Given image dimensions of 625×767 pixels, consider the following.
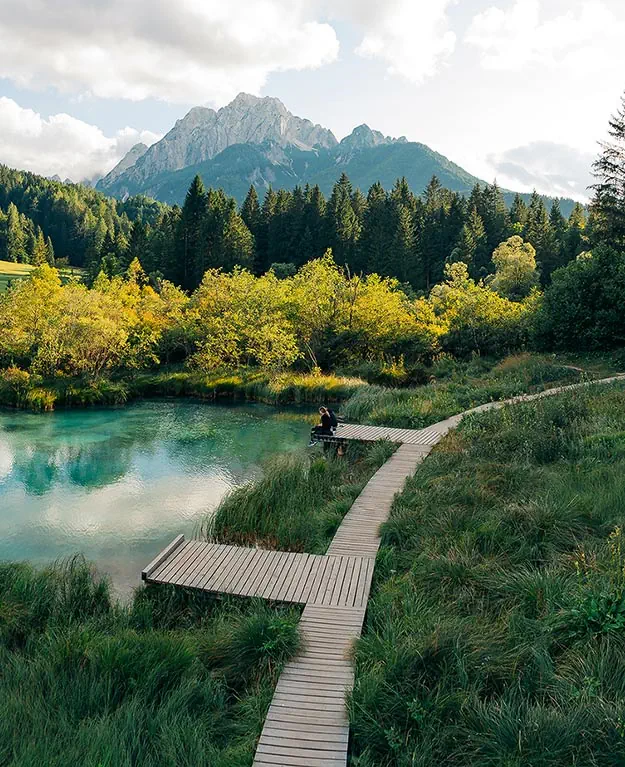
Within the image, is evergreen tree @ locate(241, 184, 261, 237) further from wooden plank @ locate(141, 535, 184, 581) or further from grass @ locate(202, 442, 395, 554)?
wooden plank @ locate(141, 535, 184, 581)

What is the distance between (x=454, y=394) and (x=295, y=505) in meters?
10.9

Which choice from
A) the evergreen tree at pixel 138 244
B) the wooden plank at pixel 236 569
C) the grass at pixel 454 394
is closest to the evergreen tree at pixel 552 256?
the grass at pixel 454 394

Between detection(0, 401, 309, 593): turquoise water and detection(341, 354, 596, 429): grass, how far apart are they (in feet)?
9.54

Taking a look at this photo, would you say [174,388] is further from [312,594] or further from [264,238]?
[264,238]

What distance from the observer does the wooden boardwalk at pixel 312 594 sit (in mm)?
5008

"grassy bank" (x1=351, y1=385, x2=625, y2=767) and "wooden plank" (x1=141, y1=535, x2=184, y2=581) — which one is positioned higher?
"grassy bank" (x1=351, y1=385, x2=625, y2=767)

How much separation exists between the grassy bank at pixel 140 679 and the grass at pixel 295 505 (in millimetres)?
2614

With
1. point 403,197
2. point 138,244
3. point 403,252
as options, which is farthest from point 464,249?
point 138,244

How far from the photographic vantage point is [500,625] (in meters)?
6.00

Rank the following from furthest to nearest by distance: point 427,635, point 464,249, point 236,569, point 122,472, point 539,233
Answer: point 539,233
point 464,249
point 122,472
point 236,569
point 427,635

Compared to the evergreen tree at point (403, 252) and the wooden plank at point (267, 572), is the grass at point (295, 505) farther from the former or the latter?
the evergreen tree at point (403, 252)

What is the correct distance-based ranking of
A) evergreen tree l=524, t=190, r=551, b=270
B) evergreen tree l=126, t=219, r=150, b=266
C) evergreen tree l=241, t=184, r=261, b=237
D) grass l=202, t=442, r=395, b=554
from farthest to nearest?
evergreen tree l=241, t=184, r=261, b=237
evergreen tree l=126, t=219, r=150, b=266
evergreen tree l=524, t=190, r=551, b=270
grass l=202, t=442, r=395, b=554

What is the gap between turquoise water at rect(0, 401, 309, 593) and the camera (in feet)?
39.7

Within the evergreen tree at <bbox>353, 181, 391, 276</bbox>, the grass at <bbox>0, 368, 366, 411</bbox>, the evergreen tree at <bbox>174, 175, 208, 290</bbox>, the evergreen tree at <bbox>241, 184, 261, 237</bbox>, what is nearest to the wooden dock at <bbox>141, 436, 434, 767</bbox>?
the grass at <bbox>0, 368, 366, 411</bbox>
